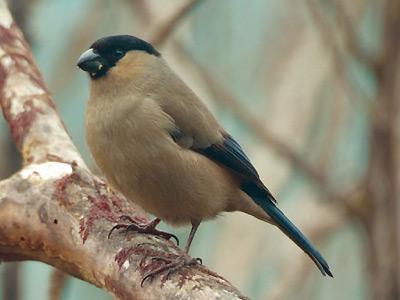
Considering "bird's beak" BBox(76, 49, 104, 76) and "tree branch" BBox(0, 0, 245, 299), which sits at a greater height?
"bird's beak" BBox(76, 49, 104, 76)

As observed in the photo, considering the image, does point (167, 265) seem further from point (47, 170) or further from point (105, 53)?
point (105, 53)

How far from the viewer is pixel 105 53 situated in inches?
137

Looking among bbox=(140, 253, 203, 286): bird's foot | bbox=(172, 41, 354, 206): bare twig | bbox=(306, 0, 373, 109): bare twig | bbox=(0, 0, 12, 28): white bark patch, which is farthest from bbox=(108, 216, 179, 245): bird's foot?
bbox=(306, 0, 373, 109): bare twig

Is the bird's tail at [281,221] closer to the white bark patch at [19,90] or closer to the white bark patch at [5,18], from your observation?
the white bark patch at [19,90]

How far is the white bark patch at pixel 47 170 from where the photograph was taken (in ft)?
10.4

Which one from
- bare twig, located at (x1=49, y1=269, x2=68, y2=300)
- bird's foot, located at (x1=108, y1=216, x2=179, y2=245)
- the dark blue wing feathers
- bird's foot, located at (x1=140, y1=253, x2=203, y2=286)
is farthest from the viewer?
bare twig, located at (x1=49, y1=269, x2=68, y2=300)

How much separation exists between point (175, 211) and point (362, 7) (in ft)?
Result: 5.65

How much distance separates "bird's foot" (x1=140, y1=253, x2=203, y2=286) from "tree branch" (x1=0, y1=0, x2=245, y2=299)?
0.02 metres

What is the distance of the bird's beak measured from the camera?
11.3 ft

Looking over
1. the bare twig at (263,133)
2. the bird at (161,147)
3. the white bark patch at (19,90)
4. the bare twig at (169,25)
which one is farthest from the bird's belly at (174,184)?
the bare twig at (263,133)

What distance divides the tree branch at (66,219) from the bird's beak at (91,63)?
20 centimetres

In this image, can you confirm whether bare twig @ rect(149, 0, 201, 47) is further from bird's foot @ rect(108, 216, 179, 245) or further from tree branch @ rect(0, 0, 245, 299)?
bird's foot @ rect(108, 216, 179, 245)

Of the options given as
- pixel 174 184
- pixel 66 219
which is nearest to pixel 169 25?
pixel 174 184

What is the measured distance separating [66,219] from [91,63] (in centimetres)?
62
